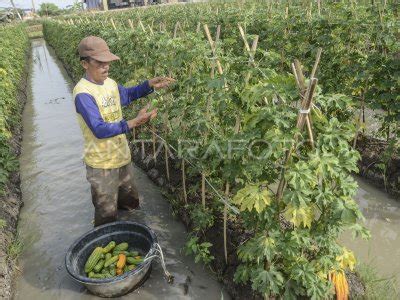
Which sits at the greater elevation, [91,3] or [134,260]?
[91,3]

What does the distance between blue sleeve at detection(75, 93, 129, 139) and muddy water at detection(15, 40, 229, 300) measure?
5.64 feet

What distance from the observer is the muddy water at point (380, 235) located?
4262 millimetres

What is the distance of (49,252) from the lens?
4742mm

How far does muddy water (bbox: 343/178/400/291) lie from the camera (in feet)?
14.0

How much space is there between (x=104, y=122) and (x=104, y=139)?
1.47 feet

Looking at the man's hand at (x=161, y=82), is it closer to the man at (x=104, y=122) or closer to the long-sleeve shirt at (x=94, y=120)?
the man at (x=104, y=122)

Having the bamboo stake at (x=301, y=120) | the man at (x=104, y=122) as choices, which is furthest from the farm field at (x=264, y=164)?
the man at (x=104, y=122)

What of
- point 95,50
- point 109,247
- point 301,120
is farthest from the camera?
point 109,247

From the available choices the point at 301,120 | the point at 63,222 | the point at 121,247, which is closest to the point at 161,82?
the point at 121,247

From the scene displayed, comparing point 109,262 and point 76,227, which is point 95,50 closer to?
point 109,262

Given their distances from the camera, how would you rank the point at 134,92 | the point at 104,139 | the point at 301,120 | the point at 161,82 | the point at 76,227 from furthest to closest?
the point at 76,227, the point at 134,92, the point at 161,82, the point at 104,139, the point at 301,120

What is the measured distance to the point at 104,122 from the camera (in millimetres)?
3861

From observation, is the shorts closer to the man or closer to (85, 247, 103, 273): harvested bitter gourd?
the man

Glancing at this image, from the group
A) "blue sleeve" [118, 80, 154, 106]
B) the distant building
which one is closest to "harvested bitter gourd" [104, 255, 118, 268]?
"blue sleeve" [118, 80, 154, 106]
